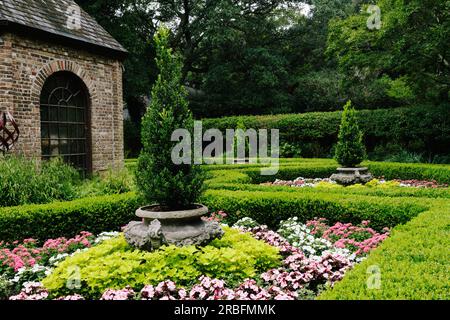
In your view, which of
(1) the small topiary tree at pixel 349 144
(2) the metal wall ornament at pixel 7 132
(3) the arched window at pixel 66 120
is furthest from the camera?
(1) the small topiary tree at pixel 349 144

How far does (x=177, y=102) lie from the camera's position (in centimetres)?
495

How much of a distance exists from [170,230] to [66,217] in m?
2.33

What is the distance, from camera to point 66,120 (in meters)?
10.8

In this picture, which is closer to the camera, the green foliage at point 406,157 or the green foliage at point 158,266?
the green foliage at point 158,266

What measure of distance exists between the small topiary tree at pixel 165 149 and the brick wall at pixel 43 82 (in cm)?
562

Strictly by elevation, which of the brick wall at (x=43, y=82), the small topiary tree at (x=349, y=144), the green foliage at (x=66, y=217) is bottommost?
the green foliage at (x=66, y=217)

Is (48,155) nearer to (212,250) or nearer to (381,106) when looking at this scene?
(212,250)

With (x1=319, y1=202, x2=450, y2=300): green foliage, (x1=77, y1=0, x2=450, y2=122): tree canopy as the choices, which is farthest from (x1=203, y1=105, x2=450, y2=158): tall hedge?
(x1=319, y1=202, x2=450, y2=300): green foliage

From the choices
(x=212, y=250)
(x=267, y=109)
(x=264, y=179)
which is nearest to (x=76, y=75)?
(x=264, y=179)

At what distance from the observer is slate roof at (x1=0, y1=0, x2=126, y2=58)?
9141 millimetres

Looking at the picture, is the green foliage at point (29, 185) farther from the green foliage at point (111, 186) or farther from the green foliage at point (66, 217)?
the green foliage at point (66, 217)

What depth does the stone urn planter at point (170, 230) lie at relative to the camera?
4.50 meters

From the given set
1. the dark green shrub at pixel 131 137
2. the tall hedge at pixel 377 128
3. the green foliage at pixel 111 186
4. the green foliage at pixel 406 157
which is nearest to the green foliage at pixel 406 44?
the tall hedge at pixel 377 128

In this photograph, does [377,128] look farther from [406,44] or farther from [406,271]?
[406,271]
